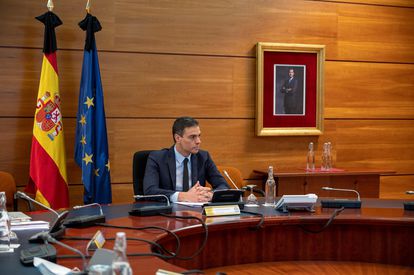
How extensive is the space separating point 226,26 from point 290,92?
0.89m

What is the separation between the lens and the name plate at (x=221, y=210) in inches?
123

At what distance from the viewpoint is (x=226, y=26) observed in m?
5.34

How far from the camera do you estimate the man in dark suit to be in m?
5.55

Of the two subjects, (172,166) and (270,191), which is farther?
(172,166)

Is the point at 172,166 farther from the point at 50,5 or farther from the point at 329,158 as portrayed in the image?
the point at 329,158

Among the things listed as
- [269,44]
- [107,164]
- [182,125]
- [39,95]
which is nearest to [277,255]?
[182,125]

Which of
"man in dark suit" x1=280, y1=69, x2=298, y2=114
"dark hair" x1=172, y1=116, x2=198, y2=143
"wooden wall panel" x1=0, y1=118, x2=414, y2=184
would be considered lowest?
"wooden wall panel" x1=0, y1=118, x2=414, y2=184

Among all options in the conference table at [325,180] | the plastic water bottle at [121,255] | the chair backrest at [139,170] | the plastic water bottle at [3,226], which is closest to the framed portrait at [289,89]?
the conference table at [325,180]

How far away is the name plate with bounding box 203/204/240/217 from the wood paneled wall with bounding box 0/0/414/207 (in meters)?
2.03

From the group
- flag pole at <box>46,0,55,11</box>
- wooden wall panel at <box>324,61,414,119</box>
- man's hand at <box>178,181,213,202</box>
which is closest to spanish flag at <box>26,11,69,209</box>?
flag pole at <box>46,0,55,11</box>

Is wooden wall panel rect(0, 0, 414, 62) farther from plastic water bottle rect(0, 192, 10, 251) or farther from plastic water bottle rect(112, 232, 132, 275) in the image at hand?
plastic water bottle rect(112, 232, 132, 275)

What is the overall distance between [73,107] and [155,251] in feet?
8.90

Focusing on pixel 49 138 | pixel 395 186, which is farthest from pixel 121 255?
pixel 395 186

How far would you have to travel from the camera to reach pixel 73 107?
16.0 ft
